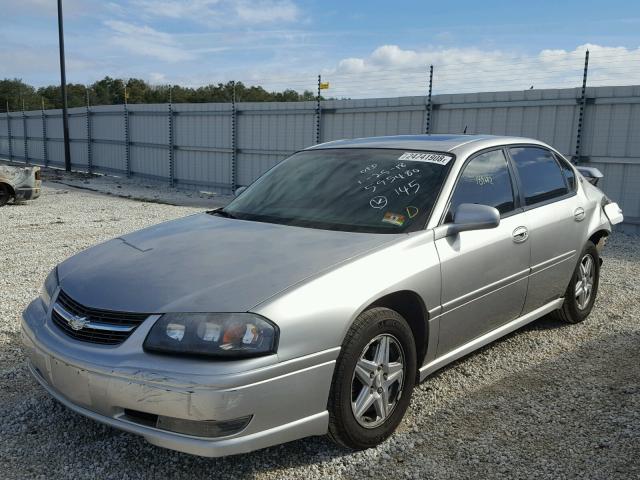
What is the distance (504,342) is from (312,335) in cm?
262

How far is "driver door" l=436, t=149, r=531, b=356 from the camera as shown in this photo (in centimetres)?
342

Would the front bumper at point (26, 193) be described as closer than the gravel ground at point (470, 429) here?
No

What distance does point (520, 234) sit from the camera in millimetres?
3984

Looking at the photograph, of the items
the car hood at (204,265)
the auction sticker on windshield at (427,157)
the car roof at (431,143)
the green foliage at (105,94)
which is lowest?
the car hood at (204,265)

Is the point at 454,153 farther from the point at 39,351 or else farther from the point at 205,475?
the point at 39,351

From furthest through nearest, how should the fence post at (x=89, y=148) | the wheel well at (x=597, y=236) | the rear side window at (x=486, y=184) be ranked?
1. the fence post at (x=89, y=148)
2. the wheel well at (x=597, y=236)
3. the rear side window at (x=486, y=184)

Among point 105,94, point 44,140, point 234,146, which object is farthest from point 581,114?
point 105,94

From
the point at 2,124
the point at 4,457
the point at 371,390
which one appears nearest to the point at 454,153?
the point at 371,390

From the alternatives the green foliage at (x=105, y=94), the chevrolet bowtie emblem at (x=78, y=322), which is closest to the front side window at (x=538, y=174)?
the chevrolet bowtie emblem at (x=78, y=322)

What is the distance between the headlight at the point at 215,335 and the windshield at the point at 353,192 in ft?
3.53

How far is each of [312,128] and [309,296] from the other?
12.8 m

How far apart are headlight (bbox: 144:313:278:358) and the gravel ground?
28.8 inches

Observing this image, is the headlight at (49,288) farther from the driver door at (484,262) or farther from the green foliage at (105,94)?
the green foliage at (105,94)

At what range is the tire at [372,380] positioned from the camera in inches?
110
